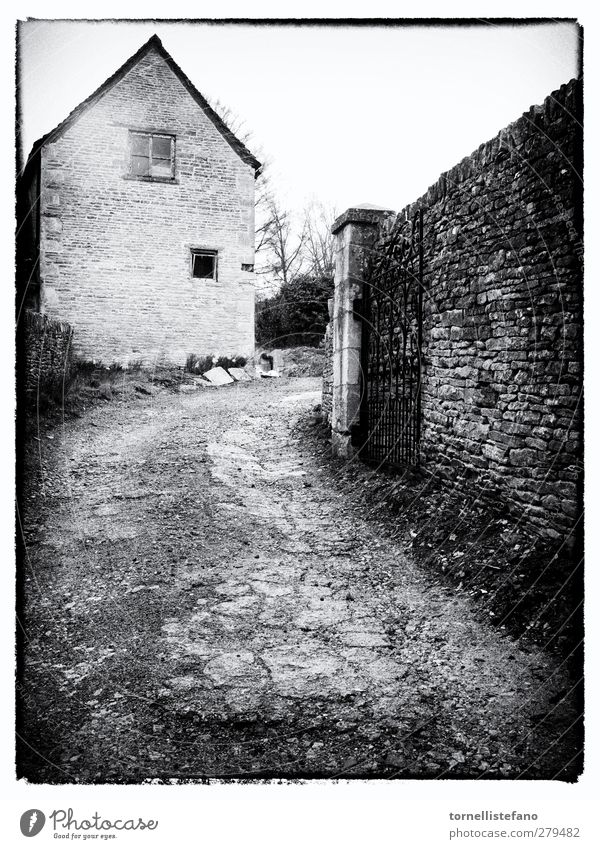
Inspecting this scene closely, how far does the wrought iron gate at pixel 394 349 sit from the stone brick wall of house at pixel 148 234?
5218mm

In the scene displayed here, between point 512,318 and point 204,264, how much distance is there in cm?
1104

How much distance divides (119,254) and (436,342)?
859 centimetres

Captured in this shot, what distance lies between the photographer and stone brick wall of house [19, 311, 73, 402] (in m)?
3.79

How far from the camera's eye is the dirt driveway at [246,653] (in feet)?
9.17

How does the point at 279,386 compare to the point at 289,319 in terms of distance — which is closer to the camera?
the point at 279,386

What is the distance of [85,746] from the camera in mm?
Answer: 2826

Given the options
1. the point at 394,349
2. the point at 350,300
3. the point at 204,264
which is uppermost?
the point at 204,264

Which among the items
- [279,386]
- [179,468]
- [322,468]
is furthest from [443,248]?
[279,386]

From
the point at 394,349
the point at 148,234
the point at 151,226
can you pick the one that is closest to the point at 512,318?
the point at 394,349

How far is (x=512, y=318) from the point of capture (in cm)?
447

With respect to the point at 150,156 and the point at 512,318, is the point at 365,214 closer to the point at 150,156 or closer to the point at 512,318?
the point at 512,318

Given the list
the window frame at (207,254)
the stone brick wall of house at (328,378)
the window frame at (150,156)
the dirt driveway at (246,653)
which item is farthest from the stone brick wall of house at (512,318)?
the window frame at (207,254)

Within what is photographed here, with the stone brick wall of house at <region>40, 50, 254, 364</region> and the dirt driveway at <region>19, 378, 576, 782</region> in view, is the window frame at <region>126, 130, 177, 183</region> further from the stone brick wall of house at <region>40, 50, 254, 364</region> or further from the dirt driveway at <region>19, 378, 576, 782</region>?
the dirt driveway at <region>19, 378, 576, 782</region>

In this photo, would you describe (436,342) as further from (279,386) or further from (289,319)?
(289,319)
